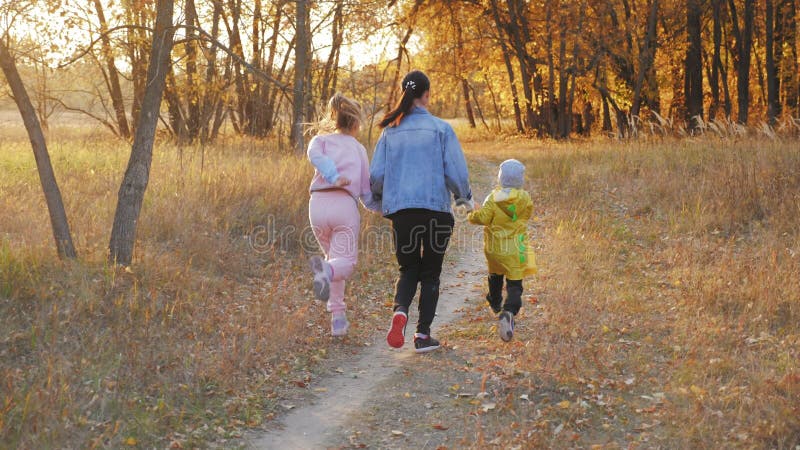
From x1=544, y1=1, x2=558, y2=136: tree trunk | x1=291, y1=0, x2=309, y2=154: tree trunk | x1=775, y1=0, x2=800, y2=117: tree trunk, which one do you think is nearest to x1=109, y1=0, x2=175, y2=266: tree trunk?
x1=291, y1=0, x2=309, y2=154: tree trunk

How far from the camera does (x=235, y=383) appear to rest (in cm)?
533

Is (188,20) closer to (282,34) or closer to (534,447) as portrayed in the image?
(534,447)

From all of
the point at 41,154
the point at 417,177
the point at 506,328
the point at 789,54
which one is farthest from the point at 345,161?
the point at 789,54

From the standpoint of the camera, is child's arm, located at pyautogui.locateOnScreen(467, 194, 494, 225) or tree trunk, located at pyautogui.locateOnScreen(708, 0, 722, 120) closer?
child's arm, located at pyautogui.locateOnScreen(467, 194, 494, 225)

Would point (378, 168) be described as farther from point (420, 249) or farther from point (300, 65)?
point (300, 65)

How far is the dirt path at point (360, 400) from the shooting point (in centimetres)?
473

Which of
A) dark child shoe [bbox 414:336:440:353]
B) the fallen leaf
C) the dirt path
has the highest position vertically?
dark child shoe [bbox 414:336:440:353]

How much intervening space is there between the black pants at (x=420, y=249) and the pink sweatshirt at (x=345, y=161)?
43 centimetres

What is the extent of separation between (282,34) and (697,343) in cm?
1374

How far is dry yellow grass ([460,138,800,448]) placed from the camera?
4750 mm

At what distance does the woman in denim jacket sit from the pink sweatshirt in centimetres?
28

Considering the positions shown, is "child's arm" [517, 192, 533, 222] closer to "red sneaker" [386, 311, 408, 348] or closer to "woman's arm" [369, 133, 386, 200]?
"woman's arm" [369, 133, 386, 200]

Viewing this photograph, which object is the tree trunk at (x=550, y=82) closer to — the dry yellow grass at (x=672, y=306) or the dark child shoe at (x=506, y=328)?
the dry yellow grass at (x=672, y=306)

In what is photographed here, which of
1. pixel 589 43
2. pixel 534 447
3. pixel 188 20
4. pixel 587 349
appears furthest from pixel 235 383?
pixel 589 43
